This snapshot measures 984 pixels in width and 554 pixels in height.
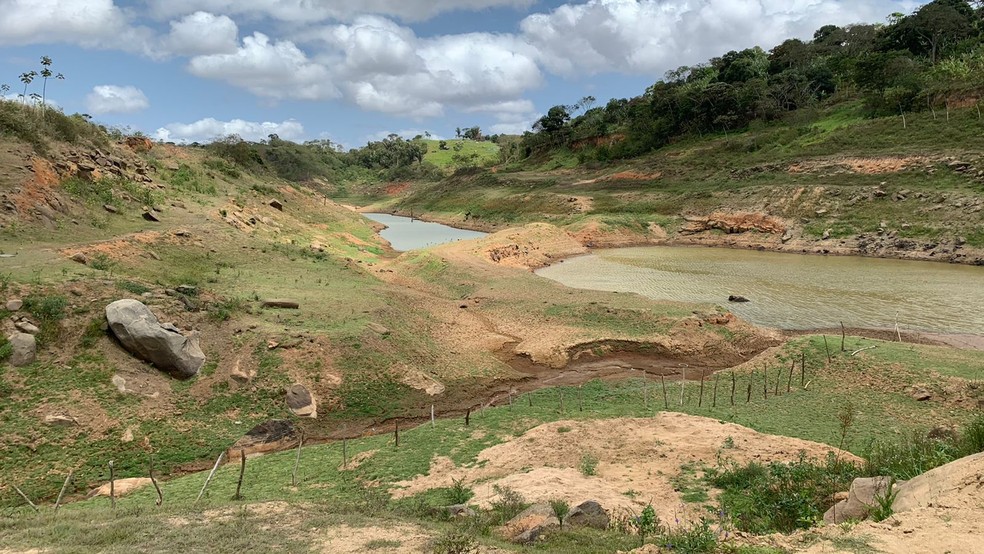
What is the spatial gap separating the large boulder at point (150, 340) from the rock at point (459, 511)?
32.7ft

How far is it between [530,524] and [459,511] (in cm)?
141

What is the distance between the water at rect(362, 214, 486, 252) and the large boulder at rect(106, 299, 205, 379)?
108 feet

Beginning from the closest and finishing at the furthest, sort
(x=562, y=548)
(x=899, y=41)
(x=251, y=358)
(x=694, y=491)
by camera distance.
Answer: (x=562, y=548) → (x=694, y=491) → (x=251, y=358) → (x=899, y=41)

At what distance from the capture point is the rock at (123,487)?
1069cm

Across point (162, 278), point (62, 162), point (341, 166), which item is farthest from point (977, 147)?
point (341, 166)

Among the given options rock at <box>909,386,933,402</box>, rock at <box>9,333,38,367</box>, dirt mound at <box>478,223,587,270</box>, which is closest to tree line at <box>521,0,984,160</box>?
dirt mound at <box>478,223,587,270</box>

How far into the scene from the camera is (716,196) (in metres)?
52.4

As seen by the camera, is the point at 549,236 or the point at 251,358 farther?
A: the point at 549,236

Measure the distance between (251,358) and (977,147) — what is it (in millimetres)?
52546

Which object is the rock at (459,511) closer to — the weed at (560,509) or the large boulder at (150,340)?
the weed at (560,509)

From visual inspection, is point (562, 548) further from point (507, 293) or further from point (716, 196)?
point (716, 196)

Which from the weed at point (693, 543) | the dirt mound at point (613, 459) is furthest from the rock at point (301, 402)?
the weed at point (693, 543)

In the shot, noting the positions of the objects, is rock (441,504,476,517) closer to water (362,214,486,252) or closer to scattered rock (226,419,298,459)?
scattered rock (226,419,298,459)

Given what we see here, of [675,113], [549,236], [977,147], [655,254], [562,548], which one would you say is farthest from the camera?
[675,113]
